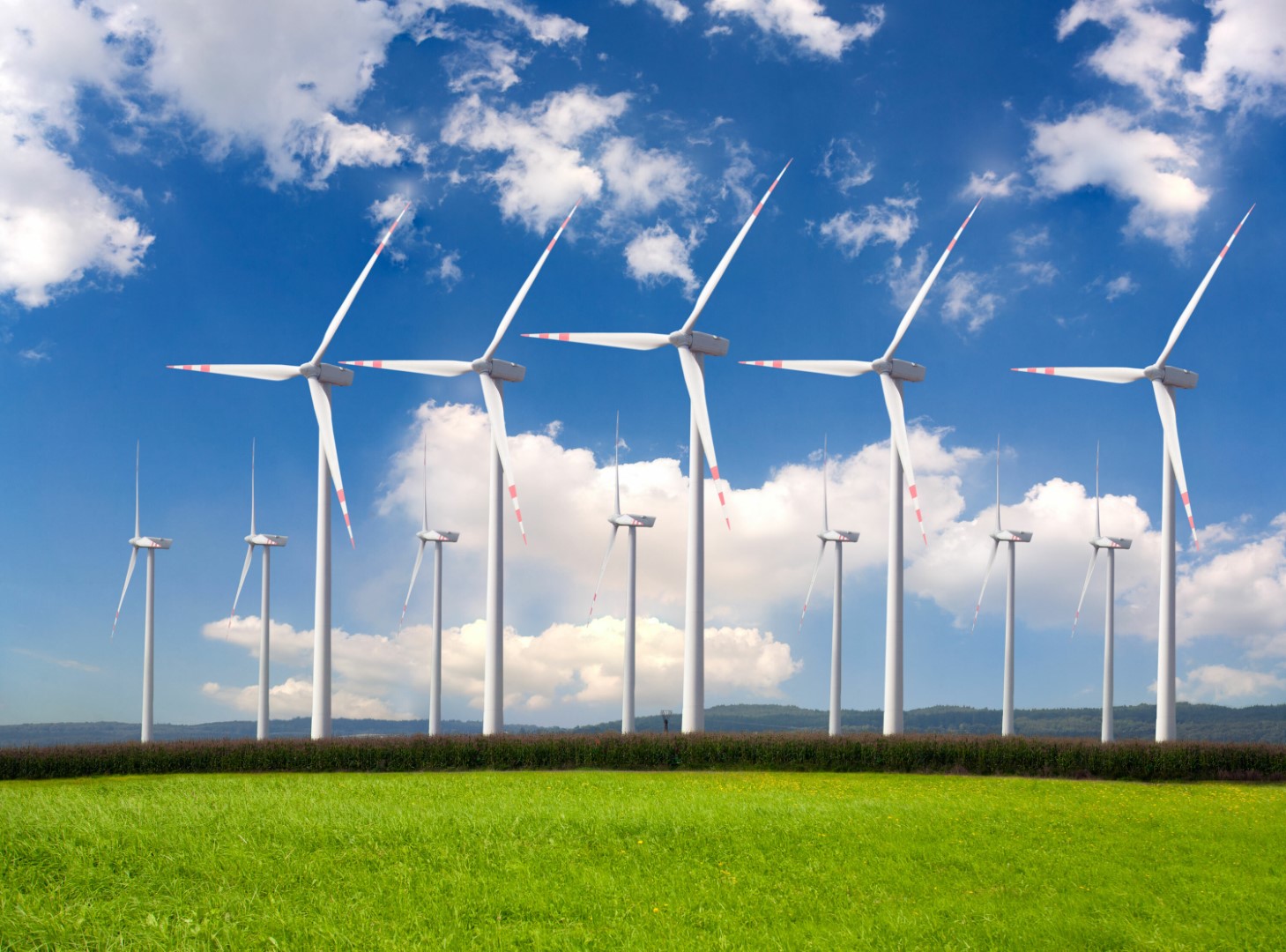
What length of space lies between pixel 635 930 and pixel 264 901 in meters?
5.63

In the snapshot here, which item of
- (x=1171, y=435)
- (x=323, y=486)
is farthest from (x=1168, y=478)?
(x=323, y=486)

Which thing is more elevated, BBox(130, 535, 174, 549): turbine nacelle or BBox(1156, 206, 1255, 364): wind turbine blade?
BBox(1156, 206, 1255, 364): wind turbine blade

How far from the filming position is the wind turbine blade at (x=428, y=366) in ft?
187

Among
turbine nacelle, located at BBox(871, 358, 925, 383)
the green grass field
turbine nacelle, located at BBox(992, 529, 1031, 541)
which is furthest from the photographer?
turbine nacelle, located at BBox(992, 529, 1031, 541)

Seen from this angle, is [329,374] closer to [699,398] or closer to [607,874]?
[699,398]

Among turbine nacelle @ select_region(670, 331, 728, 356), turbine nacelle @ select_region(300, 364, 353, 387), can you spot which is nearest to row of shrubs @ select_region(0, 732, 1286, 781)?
turbine nacelle @ select_region(670, 331, 728, 356)

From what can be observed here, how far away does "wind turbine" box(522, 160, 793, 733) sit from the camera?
49312mm

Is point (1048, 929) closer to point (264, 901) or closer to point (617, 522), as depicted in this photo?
point (264, 901)

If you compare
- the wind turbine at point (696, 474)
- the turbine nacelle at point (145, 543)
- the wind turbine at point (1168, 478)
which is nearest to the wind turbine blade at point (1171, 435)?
the wind turbine at point (1168, 478)

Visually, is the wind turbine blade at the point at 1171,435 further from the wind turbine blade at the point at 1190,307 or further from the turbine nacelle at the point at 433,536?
the turbine nacelle at the point at 433,536

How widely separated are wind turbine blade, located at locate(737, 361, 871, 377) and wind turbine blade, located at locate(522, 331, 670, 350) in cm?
571

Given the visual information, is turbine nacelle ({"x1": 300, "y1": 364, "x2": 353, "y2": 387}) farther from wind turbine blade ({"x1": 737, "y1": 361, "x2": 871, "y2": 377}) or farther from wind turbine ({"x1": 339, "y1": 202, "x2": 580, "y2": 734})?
wind turbine blade ({"x1": 737, "y1": 361, "x2": 871, "y2": 377})

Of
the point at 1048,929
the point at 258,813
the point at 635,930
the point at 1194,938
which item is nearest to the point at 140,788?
the point at 258,813

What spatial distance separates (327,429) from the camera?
57.2 meters
